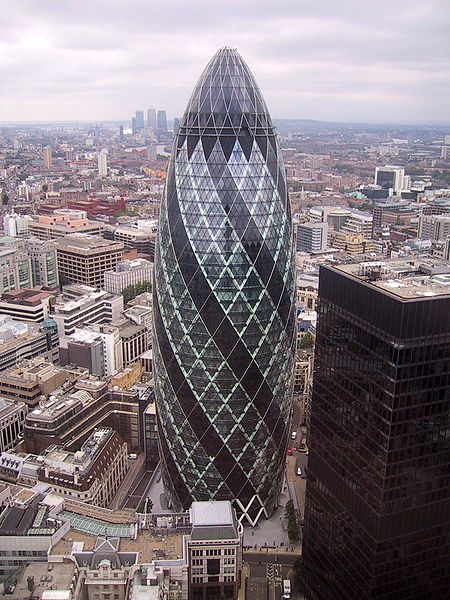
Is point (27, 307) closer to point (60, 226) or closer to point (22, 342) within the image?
point (22, 342)

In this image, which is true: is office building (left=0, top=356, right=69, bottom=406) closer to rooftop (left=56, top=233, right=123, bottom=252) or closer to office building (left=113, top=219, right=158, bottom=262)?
rooftop (left=56, top=233, right=123, bottom=252)

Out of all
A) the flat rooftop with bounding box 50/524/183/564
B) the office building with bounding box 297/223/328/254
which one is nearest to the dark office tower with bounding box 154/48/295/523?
the flat rooftop with bounding box 50/524/183/564

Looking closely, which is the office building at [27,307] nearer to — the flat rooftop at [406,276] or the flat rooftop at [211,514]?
the flat rooftop at [211,514]

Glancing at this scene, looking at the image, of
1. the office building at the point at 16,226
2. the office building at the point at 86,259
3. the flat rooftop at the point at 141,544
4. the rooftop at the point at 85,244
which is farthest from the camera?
the office building at the point at 16,226

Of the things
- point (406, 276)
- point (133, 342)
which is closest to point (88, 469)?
point (406, 276)

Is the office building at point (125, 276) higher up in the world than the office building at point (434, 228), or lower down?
lower down

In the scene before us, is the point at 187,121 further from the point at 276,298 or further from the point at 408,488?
the point at 408,488

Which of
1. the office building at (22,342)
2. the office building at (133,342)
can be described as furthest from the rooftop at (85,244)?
the office building at (133,342)
